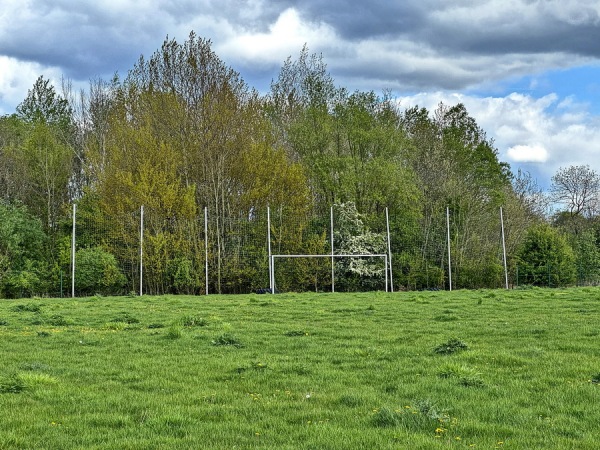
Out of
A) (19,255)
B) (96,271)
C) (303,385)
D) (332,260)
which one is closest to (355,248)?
(332,260)

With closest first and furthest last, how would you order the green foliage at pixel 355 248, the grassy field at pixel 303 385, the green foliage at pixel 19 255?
the grassy field at pixel 303 385
the green foliage at pixel 19 255
the green foliage at pixel 355 248

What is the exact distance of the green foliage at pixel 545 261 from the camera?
105 ft

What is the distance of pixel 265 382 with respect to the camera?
6.94m

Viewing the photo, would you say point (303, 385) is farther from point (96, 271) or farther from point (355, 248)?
point (355, 248)

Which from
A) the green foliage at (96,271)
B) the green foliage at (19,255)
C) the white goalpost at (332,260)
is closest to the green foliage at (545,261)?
the white goalpost at (332,260)

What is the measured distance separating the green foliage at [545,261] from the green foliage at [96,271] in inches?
807

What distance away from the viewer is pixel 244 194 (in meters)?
29.2

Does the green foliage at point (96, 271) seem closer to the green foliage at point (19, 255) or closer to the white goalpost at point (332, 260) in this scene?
the green foliage at point (19, 255)

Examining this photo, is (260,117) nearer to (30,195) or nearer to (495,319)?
(30,195)

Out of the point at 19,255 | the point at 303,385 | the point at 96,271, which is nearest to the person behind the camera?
the point at 303,385

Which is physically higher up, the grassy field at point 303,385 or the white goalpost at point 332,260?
the white goalpost at point 332,260

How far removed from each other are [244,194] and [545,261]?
1630 cm

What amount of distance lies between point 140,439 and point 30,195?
30745 millimetres

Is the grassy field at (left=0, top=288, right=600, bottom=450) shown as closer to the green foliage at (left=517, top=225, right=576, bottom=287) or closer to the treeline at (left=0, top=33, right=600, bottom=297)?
the treeline at (left=0, top=33, right=600, bottom=297)
